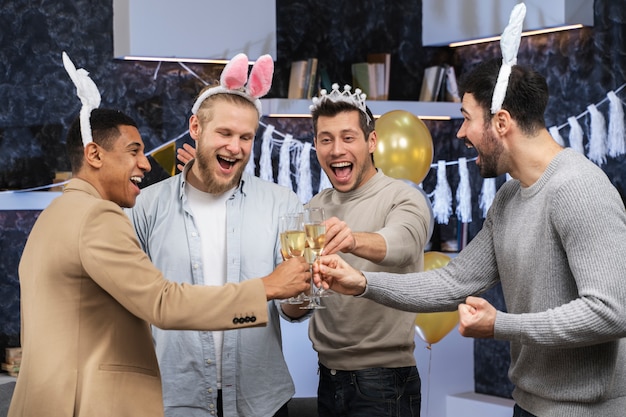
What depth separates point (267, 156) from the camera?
19.7ft

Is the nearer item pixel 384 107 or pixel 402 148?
pixel 402 148

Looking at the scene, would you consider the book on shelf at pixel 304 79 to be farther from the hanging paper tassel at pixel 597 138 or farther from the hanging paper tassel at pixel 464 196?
the hanging paper tassel at pixel 597 138

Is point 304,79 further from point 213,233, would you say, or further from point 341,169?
point 213,233

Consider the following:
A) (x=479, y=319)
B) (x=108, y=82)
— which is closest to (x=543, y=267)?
(x=479, y=319)

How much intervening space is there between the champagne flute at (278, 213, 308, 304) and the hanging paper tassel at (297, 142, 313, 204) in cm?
335

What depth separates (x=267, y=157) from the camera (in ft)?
19.7

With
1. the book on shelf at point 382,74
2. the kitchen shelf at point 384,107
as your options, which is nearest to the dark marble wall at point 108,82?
the kitchen shelf at point 384,107

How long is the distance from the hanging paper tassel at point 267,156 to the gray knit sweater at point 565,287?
11.1ft

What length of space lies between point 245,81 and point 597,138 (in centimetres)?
295

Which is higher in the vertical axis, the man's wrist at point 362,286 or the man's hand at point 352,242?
the man's hand at point 352,242

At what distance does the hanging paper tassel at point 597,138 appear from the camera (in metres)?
5.31

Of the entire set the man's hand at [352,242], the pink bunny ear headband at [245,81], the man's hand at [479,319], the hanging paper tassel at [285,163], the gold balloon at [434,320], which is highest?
the pink bunny ear headband at [245,81]

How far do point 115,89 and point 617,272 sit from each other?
3.91 m

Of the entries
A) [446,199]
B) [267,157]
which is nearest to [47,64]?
[267,157]
